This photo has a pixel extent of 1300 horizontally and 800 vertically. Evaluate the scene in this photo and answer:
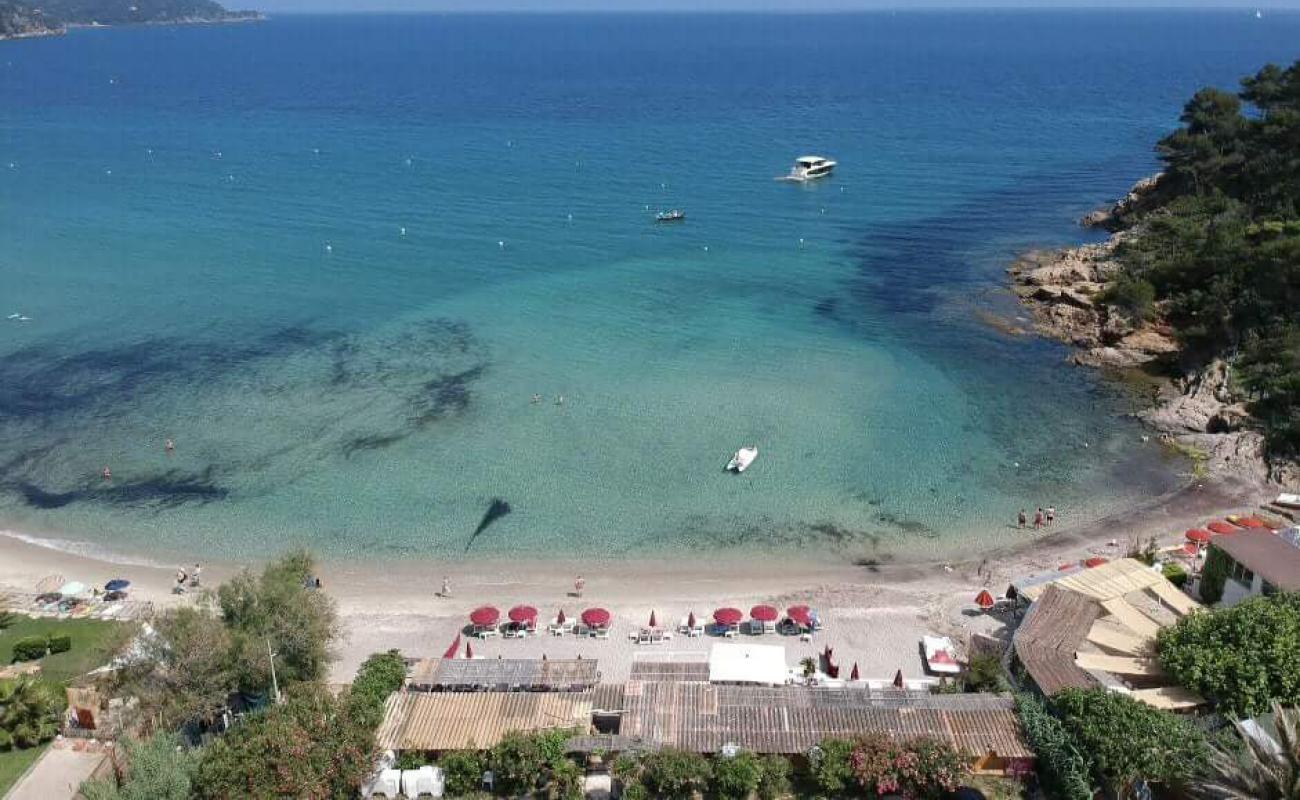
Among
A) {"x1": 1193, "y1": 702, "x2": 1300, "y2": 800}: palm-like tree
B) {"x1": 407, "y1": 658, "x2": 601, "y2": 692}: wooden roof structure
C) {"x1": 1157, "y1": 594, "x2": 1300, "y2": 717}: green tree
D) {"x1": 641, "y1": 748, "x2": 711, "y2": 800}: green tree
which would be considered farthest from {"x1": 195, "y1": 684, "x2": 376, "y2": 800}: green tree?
{"x1": 1157, "y1": 594, "x2": 1300, "y2": 717}: green tree

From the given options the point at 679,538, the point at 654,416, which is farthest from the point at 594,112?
the point at 679,538

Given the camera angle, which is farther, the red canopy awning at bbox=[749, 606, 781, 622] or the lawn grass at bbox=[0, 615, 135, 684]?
A: the red canopy awning at bbox=[749, 606, 781, 622]

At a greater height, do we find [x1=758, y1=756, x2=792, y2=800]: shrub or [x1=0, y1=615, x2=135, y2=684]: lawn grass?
[x1=758, y1=756, x2=792, y2=800]: shrub

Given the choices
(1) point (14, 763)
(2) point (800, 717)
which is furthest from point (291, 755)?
(2) point (800, 717)

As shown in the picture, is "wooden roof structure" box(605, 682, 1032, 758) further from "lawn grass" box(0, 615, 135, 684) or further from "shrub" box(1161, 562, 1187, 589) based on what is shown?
"lawn grass" box(0, 615, 135, 684)

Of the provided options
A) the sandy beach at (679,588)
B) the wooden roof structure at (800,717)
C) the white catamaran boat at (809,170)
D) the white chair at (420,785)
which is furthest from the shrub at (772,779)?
the white catamaran boat at (809,170)

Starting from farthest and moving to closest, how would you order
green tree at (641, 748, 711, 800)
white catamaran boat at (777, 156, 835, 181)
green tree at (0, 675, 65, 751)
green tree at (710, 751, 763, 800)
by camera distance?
white catamaran boat at (777, 156, 835, 181) → green tree at (0, 675, 65, 751) → green tree at (710, 751, 763, 800) → green tree at (641, 748, 711, 800)

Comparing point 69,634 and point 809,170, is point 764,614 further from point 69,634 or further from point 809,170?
point 809,170
